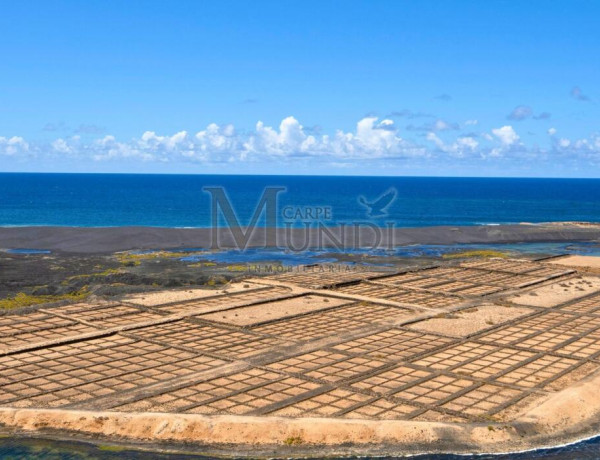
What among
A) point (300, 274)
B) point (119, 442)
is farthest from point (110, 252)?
point (119, 442)

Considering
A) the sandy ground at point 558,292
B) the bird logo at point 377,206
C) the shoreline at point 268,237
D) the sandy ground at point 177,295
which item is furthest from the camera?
the bird logo at point 377,206

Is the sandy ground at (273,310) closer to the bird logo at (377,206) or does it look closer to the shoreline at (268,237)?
the shoreline at (268,237)

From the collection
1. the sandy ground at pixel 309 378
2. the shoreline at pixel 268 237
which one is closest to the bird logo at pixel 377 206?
the shoreline at pixel 268 237

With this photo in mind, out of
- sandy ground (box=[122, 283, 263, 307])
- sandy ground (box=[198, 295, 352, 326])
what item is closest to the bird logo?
sandy ground (box=[122, 283, 263, 307])

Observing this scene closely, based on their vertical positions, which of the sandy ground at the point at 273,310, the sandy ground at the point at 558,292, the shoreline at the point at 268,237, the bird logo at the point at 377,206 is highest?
the bird logo at the point at 377,206

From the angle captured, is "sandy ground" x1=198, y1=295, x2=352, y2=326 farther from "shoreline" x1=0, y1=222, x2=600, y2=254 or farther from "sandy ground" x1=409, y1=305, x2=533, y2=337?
"shoreline" x1=0, y1=222, x2=600, y2=254

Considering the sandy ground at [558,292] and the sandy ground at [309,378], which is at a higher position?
the sandy ground at [558,292]

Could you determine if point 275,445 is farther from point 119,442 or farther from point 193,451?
point 119,442
